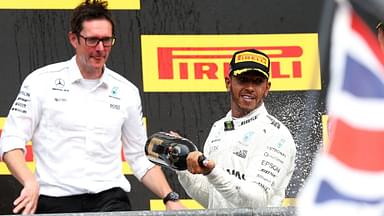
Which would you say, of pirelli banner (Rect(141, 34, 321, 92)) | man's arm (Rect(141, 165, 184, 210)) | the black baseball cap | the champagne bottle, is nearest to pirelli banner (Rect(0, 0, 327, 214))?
pirelli banner (Rect(141, 34, 321, 92))

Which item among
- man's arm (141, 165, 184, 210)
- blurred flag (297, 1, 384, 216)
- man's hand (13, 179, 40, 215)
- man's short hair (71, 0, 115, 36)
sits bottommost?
man's arm (141, 165, 184, 210)

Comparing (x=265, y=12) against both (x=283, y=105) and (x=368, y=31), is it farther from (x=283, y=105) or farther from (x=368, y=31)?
(x=368, y=31)

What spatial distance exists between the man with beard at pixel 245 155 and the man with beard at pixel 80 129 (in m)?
0.32

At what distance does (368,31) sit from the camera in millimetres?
2029

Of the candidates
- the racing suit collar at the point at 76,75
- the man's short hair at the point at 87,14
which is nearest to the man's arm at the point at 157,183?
the racing suit collar at the point at 76,75

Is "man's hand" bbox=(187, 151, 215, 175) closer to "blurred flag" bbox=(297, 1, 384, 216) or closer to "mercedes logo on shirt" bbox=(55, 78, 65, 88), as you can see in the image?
"mercedes logo on shirt" bbox=(55, 78, 65, 88)

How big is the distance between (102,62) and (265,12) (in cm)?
134

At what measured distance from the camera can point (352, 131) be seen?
2008 mm

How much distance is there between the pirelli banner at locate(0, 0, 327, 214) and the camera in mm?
5645

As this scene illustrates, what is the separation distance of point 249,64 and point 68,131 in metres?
0.82

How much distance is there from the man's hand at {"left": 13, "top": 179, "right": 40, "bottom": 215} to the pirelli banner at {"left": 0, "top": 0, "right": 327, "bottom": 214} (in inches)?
46.5

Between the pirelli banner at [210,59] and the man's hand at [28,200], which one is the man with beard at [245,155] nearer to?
the man's hand at [28,200]

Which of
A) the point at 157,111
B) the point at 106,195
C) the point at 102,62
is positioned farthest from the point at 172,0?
the point at 106,195

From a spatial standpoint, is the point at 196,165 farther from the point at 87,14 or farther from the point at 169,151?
the point at 87,14
